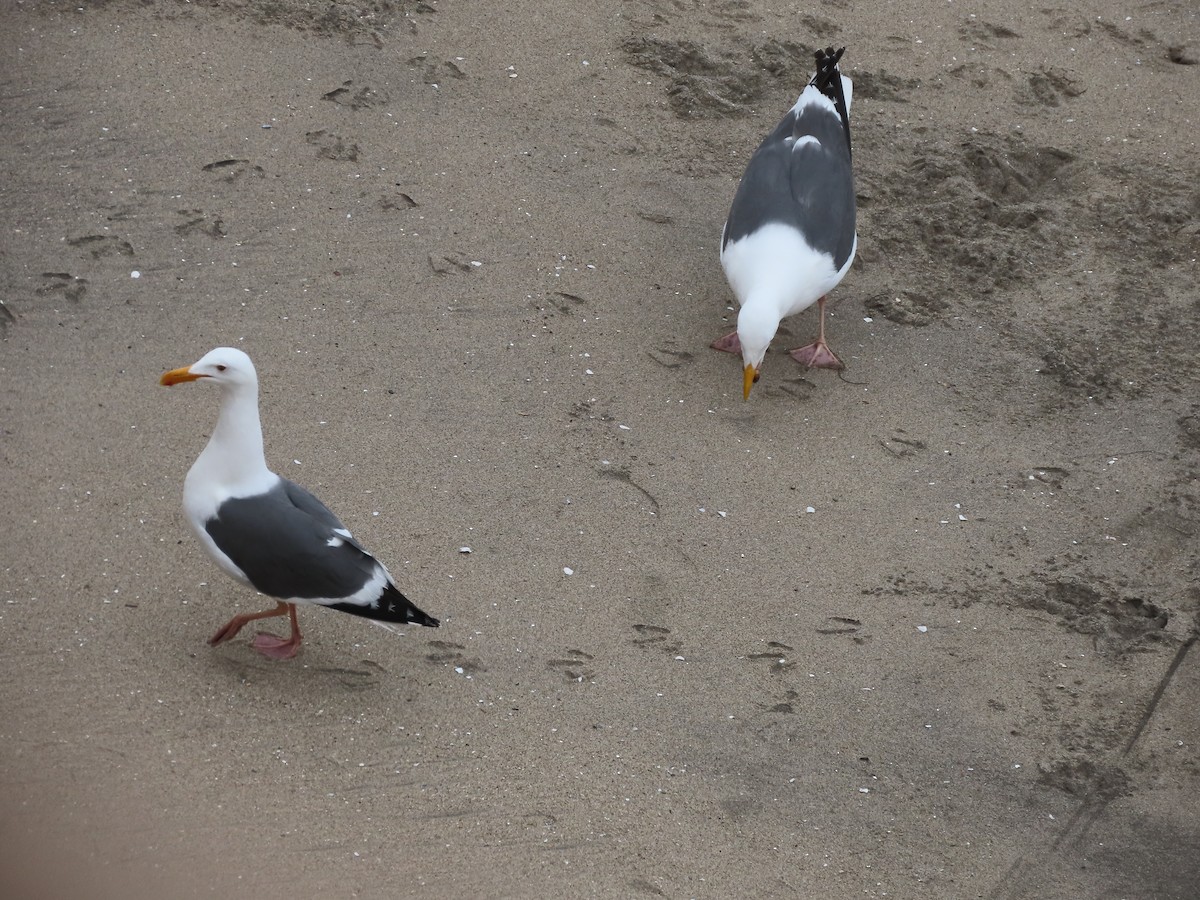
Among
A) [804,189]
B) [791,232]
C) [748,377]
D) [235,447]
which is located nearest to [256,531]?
[235,447]

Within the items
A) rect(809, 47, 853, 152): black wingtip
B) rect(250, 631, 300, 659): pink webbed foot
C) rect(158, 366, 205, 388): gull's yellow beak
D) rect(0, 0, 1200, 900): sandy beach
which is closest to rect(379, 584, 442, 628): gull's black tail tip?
rect(0, 0, 1200, 900): sandy beach

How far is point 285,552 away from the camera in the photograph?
3.94 meters

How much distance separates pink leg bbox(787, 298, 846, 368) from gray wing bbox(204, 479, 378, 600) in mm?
2686

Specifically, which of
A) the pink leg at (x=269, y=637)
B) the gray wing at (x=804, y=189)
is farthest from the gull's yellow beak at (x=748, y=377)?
the pink leg at (x=269, y=637)

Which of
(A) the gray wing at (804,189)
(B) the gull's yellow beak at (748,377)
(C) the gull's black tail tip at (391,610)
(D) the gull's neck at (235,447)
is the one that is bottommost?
(C) the gull's black tail tip at (391,610)

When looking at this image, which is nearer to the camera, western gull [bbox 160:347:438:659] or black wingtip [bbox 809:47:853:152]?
western gull [bbox 160:347:438:659]

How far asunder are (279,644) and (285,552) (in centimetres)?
40

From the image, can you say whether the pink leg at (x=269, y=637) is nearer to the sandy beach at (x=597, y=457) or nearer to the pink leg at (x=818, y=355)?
the sandy beach at (x=597, y=457)

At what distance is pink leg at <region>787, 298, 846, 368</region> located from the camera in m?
6.02

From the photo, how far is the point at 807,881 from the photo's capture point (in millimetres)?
3746

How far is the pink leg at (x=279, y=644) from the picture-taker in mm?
4164

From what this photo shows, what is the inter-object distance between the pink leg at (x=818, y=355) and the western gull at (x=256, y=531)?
2.63 meters

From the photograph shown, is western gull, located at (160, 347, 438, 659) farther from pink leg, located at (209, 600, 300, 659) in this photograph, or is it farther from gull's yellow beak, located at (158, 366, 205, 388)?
pink leg, located at (209, 600, 300, 659)

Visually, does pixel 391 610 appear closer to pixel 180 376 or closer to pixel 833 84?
pixel 180 376
